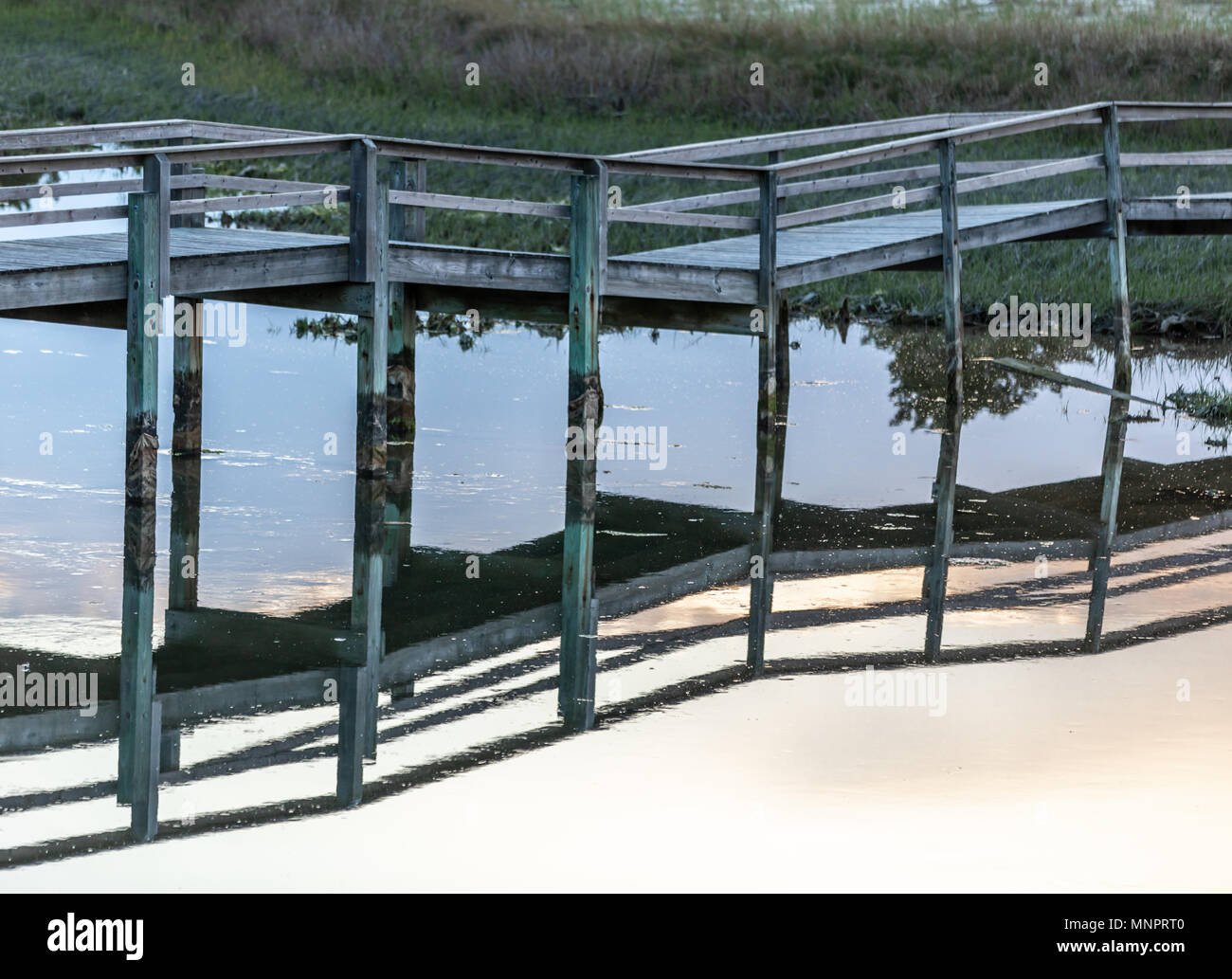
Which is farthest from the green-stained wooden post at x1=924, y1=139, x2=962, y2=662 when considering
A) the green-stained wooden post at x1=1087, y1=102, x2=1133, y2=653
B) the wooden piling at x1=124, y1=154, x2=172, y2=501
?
the wooden piling at x1=124, y1=154, x2=172, y2=501

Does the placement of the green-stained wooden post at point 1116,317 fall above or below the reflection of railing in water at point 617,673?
above

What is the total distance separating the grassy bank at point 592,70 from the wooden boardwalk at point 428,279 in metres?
8.54

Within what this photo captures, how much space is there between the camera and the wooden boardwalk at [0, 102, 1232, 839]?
8.58 metres

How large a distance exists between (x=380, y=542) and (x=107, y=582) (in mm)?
1601

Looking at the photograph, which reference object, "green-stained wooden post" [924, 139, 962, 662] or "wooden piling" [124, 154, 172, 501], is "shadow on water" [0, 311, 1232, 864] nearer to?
"green-stained wooden post" [924, 139, 962, 662]

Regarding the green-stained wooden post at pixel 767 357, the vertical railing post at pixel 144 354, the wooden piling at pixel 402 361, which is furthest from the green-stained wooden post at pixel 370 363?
the green-stained wooden post at pixel 767 357

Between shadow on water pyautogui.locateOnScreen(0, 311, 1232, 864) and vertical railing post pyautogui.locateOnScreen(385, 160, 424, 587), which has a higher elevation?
vertical railing post pyautogui.locateOnScreen(385, 160, 424, 587)

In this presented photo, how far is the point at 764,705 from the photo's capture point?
704cm

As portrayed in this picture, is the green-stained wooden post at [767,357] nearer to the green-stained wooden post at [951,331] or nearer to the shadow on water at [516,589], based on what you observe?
the shadow on water at [516,589]

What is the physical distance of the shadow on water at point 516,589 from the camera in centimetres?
634

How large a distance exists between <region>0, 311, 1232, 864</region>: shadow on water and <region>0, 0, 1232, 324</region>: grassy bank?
35.7ft

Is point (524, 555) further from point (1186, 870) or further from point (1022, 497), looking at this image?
point (1186, 870)

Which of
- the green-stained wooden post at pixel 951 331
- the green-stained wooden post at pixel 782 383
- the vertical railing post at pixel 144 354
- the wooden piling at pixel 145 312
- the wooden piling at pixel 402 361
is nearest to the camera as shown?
the vertical railing post at pixel 144 354

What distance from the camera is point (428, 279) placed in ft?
37.9
